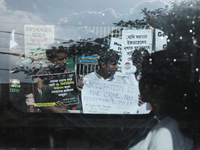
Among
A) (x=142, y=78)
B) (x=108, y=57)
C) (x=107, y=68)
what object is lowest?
(x=142, y=78)

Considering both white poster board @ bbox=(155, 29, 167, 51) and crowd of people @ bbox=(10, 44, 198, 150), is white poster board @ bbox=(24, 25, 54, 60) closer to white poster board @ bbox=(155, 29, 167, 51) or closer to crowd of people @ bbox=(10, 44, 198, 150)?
crowd of people @ bbox=(10, 44, 198, 150)

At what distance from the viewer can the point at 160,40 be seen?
7.80ft

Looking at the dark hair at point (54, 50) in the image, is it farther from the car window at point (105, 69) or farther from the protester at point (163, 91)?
the protester at point (163, 91)

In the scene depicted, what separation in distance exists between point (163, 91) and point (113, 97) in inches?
22.7

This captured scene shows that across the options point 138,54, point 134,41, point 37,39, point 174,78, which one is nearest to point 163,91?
point 174,78

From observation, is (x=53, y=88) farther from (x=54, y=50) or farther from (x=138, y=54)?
(x=138, y=54)

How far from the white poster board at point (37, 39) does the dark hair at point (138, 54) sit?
965 millimetres

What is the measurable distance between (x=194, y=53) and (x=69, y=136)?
1.80 meters

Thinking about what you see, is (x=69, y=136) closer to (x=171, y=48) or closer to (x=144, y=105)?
(x=144, y=105)

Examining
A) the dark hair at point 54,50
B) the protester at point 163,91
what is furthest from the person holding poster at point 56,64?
the protester at point 163,91

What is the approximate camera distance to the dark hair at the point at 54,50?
7.81 ft

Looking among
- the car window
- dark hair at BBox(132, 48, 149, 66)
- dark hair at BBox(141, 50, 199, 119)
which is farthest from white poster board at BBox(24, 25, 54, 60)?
dark hair at BBox(141, 50, 199, 119)

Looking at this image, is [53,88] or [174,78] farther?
[53,88]

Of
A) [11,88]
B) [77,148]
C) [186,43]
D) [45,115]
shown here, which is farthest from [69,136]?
[186,43]
